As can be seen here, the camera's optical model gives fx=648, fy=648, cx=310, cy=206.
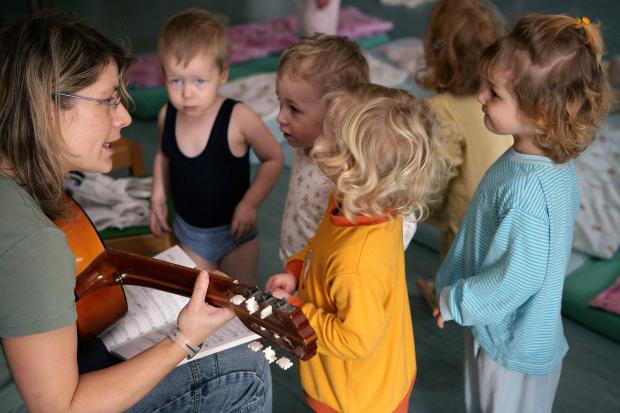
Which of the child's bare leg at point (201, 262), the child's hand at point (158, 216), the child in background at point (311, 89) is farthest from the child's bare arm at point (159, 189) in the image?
the child in background at point (311, 89)

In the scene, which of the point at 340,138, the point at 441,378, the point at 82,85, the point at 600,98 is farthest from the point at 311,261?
the point at 441,378

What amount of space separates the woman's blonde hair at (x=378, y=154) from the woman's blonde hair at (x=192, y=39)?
0.73m

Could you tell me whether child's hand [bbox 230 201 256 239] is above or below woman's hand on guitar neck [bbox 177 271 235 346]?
below

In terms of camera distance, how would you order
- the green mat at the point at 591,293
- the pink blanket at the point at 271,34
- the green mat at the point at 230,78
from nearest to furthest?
the green mat at the point at 591,293 < the green mat at the point at 230,78 < the pink blanket at the point at 271,34

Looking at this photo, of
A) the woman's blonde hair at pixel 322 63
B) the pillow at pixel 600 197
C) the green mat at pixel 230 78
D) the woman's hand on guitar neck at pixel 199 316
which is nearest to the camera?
the woman's hand on guitar neck at pixel 199 316

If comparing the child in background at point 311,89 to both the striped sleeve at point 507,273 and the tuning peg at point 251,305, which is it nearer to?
the striped sleeve at point 507,273

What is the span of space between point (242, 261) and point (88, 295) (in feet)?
2.40

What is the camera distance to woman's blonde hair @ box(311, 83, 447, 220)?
46.6 inches

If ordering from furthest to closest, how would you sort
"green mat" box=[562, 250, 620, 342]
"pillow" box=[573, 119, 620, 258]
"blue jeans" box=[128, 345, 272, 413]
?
"pillow" box=[573, 119, 620, 258] < "green mat" box=[562, 250, 620, 342] < "blue jeans" box=[128, 345, 272, 413]

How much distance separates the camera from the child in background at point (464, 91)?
6.16 feet

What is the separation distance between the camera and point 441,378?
77.7 inches

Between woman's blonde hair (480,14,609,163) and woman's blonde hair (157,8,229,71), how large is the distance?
85 centimetres

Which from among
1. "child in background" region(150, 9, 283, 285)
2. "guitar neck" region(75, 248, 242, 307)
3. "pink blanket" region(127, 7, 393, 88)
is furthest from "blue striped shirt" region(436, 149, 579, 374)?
"pink blanket" region(127, 7, 393, 88)

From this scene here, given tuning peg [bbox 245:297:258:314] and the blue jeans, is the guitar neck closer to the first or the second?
tuning peg [bbox 245:297:258:314]
